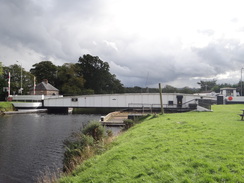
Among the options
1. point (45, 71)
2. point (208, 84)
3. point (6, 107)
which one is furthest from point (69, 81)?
point (208, 84)

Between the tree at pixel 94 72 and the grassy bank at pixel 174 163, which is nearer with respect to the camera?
the grassy bank at pixel 174 163

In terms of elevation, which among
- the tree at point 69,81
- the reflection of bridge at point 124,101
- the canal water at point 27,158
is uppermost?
the tree at point 69,81

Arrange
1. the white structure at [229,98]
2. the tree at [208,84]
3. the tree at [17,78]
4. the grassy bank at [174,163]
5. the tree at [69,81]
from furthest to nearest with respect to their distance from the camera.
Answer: the tree at [208,84]
the tree at [69,81]
the tree at [17,78]
the white structure at [229,98]
the grassy bank at [174,163]

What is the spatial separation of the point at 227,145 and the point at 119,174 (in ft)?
12.5

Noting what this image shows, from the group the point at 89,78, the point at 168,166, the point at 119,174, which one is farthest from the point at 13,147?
the point at 89,78

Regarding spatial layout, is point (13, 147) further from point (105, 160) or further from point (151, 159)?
point (151, 159)

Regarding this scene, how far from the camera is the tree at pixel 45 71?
255 ft

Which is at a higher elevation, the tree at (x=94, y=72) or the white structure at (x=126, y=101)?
the tree at (x=94, y=72)

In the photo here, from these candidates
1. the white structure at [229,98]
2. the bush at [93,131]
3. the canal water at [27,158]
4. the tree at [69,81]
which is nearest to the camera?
the canal water at [27,158]

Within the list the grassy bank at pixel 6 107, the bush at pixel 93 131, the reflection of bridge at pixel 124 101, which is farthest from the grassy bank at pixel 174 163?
the grassy bank at pixel 6 107

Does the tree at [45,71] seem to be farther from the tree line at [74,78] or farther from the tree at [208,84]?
the tree at [208,84]

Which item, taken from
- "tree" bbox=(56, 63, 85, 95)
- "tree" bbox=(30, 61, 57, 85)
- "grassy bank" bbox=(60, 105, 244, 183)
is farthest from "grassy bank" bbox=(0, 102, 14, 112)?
"grassy bank" bbox=(60, 105, 244, 183)

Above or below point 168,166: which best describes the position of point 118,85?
above

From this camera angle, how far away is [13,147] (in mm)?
14727
